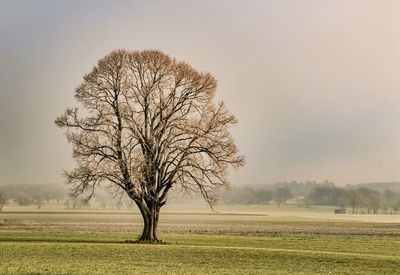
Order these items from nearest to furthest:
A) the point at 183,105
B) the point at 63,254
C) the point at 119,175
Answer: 1. the point at 63,254
2. the point at 119,175
3. the point at 183,105

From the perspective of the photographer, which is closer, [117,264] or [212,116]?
[117,264]

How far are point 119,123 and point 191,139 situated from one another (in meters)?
6.85

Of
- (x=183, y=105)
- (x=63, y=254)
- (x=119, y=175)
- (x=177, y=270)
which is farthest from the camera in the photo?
(x=183, y=105)

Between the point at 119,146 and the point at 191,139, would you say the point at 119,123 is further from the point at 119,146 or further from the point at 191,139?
the point at 191,139

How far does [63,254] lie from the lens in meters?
37.3

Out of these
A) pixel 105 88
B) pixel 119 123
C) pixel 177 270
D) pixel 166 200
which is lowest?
pixel 177 270

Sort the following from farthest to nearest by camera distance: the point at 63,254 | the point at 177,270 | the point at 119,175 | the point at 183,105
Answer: the point at 183,105, the point at 119,175, the point at 63,254, the point at 177,270

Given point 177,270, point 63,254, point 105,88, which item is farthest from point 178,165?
point 177,270

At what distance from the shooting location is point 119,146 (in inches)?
1981

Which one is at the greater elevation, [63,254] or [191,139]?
[191,139]

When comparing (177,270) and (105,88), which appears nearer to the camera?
(177,270)

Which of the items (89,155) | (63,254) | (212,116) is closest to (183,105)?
(212,116)

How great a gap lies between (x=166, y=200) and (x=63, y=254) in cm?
1647

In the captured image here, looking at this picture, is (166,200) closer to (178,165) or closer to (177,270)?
(178,165)
